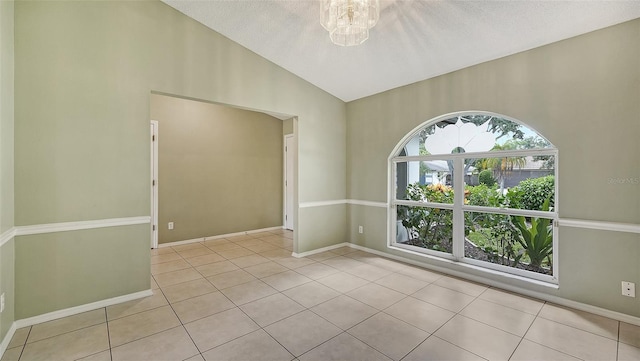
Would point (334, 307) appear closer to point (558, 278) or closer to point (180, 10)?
point (558, 278)

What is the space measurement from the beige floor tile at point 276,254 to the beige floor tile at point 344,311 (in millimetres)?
1647

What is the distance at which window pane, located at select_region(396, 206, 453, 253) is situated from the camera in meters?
3.76

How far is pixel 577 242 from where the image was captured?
2.63 meters

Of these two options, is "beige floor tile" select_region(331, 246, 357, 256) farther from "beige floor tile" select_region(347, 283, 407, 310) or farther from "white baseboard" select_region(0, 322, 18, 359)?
"white baseboard" select_region(0, 322, 18, 359)

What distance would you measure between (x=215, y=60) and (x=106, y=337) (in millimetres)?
3031

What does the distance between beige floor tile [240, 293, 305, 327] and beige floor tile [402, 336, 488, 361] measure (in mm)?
1091

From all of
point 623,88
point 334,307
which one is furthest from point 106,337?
point 623,88

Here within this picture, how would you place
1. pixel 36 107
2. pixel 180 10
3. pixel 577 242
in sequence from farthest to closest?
pixel 180 10 < pixel 577 242 < pixel 36 107

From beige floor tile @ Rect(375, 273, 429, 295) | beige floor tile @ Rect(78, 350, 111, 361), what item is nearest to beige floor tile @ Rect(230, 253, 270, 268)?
beige floor tile @ Rect(375, 273, 429, 295)

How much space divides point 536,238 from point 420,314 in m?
1.63

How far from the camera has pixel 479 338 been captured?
7.13ft

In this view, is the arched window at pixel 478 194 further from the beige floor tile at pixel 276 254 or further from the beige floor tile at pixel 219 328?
the beige floor tile at pixel 219 328

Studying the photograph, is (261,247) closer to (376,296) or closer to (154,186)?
(154,186)

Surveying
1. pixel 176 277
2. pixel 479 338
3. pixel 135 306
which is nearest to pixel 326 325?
pixel 479 338
